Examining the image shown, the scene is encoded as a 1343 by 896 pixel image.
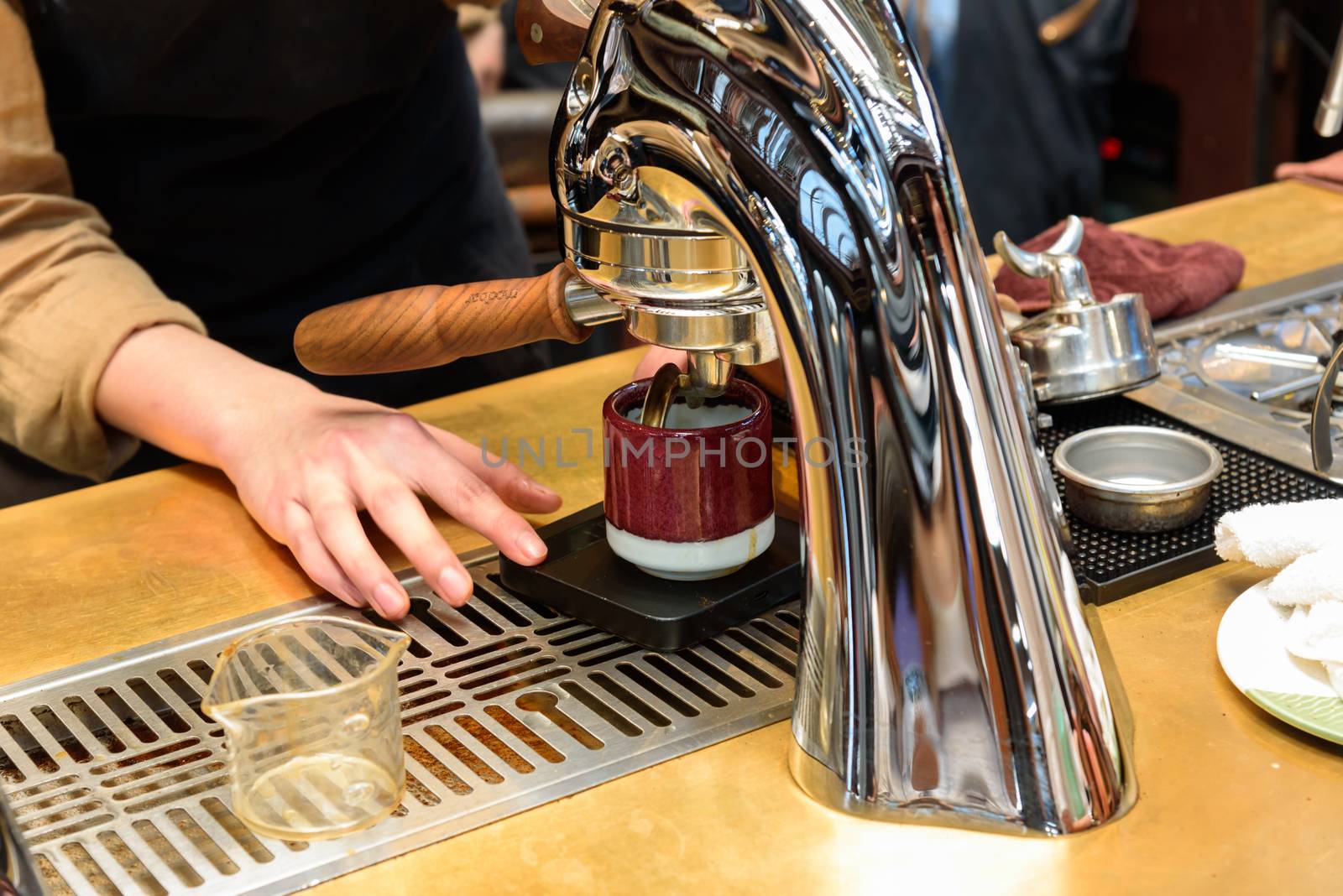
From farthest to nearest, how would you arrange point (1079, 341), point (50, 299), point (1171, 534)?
1. point (50, 299)
2. point (1079, 341)
3. point (1171, 534)

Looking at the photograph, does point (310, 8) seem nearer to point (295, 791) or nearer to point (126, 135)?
point (126, 135)

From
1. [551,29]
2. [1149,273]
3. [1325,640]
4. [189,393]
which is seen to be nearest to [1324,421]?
[1325,640]

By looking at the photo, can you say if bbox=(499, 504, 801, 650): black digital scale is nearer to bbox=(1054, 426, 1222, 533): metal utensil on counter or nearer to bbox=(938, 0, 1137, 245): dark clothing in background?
bbox=(1054, 426, 1222, 533): metal utensil on counter

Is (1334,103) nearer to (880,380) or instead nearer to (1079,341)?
(1079,341)

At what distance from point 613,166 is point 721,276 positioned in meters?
0.06

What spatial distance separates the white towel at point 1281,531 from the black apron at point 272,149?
2.62 ft

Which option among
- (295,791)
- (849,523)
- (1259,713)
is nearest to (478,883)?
(295,791)

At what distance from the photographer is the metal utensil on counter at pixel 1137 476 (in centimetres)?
75

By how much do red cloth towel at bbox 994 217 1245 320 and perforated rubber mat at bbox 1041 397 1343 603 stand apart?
0.20 m

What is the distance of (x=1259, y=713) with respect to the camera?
0.63 metres

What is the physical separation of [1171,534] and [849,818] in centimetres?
29

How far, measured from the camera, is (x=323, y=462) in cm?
82

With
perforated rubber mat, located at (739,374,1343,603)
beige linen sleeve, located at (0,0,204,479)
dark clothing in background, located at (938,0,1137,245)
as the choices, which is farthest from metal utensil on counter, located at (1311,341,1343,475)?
dark clothing in background, located at (938,0,1137,245)

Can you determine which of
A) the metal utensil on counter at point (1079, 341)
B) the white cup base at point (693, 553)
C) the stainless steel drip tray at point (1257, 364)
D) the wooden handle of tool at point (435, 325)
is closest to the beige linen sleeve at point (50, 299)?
the wooden handle of tool at point (435, 325)
